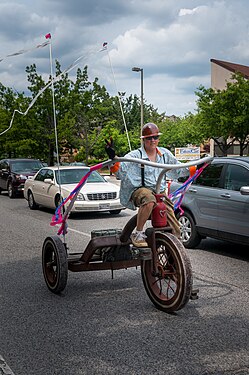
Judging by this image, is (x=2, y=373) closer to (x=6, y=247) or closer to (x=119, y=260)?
(x=119, y=260)

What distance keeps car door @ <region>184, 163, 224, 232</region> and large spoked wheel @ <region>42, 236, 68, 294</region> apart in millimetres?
3011

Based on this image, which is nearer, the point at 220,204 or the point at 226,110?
the point at 220,204

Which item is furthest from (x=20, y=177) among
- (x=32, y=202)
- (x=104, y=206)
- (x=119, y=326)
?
(x=119, y=326)

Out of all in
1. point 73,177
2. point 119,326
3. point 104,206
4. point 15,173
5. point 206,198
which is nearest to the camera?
point 119,326

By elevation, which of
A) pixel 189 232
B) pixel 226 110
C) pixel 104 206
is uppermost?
pixel 226 110

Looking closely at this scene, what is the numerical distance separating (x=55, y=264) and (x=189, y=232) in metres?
3.54

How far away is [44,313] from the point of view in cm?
556

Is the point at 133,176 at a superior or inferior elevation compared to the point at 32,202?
superior

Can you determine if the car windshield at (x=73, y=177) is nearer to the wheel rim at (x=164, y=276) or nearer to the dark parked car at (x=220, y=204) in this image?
the dark parked car at (x=220, y=204)

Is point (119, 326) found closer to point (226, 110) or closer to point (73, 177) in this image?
point (73, 177)

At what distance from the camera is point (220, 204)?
8453mm

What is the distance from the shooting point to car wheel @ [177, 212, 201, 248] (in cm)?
911

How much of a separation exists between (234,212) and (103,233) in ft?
8.70

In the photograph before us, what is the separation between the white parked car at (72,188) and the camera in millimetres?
14039
